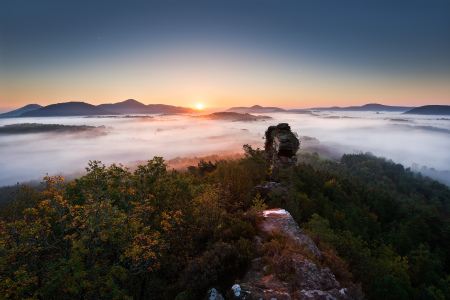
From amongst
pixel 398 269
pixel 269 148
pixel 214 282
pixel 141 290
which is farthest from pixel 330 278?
pixel 269 148

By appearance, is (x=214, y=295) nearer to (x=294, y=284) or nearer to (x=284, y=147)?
(x=294, y=284)

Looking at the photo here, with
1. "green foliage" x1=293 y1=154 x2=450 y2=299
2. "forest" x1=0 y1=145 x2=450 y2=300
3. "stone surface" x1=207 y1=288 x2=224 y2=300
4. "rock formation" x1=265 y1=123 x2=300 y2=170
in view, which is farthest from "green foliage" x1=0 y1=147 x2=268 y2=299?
"rock formation" x1=265 y1=123 x2=300 y2=170

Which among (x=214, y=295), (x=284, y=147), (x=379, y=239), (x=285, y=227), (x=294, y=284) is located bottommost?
(x=379, y=239)

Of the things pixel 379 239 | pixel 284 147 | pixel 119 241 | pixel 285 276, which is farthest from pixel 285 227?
pixel 379 239

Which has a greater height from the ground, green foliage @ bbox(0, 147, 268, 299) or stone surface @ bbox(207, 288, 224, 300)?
green foliage @ bbox(0, 147, 268, 299)

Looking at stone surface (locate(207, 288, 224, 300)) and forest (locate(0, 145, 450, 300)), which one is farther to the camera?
stone surface (locate(207, 288, 224, 300))

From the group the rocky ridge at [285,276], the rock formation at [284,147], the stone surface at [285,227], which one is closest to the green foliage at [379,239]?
the stone surface at [285,227]

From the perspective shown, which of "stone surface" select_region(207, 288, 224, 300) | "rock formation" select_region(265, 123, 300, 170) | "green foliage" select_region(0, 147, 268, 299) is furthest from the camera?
"rock formation" select_region(265, 123, 300, 170)

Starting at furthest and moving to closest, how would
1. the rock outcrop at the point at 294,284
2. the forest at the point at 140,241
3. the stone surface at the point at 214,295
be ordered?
1. the stone surface at the point at 214,295
2. the rock outcrop at the point at 294,284
3. the forest at the point at 140,241

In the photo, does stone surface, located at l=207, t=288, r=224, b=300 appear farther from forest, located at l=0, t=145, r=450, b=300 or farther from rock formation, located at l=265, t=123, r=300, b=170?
rock formation, located at l=265, t=123, r=300, b=170

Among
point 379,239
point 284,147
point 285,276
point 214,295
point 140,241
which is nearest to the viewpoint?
point 214,295

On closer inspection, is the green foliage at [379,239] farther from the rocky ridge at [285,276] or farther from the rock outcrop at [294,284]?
the rock outcrop at [294,284]

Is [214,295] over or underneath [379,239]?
over

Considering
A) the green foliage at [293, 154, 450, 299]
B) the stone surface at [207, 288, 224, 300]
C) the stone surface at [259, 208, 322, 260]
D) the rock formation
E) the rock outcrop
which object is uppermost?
the rock formation
